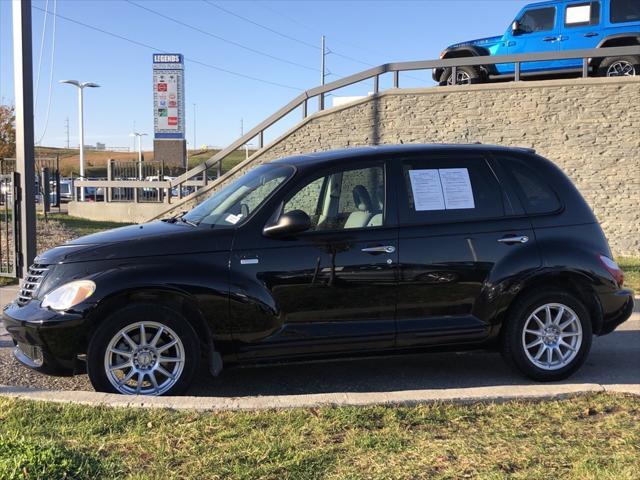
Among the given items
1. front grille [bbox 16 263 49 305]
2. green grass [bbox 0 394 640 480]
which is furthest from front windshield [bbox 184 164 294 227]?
green grass [bbox 0 394 640 480]

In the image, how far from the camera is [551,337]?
5203mm

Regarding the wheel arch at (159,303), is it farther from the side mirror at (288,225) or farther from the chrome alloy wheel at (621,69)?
the chrome alloy wheel at (621,69)

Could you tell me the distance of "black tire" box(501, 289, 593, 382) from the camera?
5129 millimetres

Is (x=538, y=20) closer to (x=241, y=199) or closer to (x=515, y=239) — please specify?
(x=515, y=239)

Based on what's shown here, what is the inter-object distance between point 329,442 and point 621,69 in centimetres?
1421

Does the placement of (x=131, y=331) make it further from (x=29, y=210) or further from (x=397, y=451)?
(x=29, y=210)

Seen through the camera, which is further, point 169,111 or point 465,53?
point 169,111

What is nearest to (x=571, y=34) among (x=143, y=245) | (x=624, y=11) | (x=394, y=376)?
(x=624, y=11)

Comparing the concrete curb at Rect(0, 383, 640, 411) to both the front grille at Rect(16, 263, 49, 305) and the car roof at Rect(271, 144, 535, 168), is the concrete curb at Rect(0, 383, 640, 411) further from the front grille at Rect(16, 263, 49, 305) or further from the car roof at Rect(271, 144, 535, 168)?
the car roof at Rect(271, 144, 535, 168)

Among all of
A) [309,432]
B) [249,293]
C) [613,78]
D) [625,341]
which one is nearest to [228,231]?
[249,293]

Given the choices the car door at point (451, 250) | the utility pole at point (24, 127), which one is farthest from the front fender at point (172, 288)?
the utility pole at point (24, 127)

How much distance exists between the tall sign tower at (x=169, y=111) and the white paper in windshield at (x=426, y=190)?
74.9ft

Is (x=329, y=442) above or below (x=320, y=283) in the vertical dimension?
below

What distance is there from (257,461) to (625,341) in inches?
193
